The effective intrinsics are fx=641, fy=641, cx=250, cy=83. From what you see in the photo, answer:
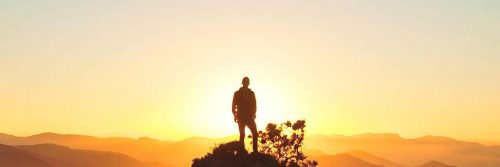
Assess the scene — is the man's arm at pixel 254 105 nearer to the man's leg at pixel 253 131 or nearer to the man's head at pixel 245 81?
the man's leg at pixel 253 131

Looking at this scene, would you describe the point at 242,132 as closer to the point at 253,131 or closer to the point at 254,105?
the point at 253,131

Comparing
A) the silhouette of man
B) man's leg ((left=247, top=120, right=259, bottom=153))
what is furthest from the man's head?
man's leg ((left=247, top=120, right=259, bottom=153))

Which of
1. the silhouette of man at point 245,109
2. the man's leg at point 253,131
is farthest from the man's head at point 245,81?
the man's leg at point 253,131

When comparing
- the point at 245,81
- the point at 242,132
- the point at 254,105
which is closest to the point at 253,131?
the point at 242,132

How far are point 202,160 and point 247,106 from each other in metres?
3.88

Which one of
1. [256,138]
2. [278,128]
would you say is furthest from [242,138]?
[278,128]

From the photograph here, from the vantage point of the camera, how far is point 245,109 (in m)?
35.8

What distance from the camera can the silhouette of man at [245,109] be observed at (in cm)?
3559

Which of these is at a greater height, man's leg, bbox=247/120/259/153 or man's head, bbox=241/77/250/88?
man's head, bbox=241/77/250/88

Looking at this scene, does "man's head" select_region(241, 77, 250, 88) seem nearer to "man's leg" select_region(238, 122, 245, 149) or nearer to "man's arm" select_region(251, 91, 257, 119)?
"man's arm" select_region(251, 91, 257, 119)

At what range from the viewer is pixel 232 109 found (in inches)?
1425

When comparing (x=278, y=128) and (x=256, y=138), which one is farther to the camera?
(x=278, y=128)

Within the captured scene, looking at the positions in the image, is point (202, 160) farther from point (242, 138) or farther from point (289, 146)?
point (289, 146)

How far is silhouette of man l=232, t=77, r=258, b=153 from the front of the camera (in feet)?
117
